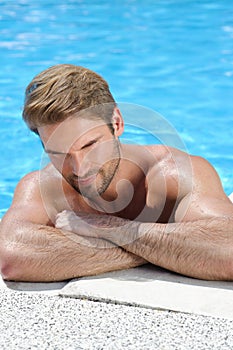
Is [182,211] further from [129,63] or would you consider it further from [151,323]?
[129,63]

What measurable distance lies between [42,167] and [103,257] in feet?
1.88

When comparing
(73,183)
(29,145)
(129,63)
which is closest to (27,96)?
(73,183)

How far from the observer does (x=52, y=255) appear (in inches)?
131

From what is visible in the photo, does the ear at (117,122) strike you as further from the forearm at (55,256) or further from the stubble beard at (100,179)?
the forearm at (55,256)

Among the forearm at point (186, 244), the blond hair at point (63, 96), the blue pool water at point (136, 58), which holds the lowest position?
the blue pool water at point (136, 58)

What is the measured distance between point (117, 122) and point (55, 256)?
0.58 m

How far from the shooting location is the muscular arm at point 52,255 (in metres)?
3.32

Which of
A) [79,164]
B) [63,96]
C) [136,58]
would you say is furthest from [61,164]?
[136,58]

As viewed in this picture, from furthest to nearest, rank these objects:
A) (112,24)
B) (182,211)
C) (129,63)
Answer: (112,24) < (129,63) < (182,211)

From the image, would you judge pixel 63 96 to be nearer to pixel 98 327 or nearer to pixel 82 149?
pixel 82 149

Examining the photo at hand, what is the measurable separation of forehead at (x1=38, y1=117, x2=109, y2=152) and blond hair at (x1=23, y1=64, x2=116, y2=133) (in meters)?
0.02

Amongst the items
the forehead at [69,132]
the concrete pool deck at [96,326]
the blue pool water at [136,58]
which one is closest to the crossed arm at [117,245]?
the concrete pool deck at [96,326]

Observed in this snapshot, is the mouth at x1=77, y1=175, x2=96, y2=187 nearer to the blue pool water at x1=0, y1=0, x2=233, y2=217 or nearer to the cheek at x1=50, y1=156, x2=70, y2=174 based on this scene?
the cheek at x1=50, y1=156, x2=70, y2=174

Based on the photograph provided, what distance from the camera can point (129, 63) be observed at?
7195 millimetres
